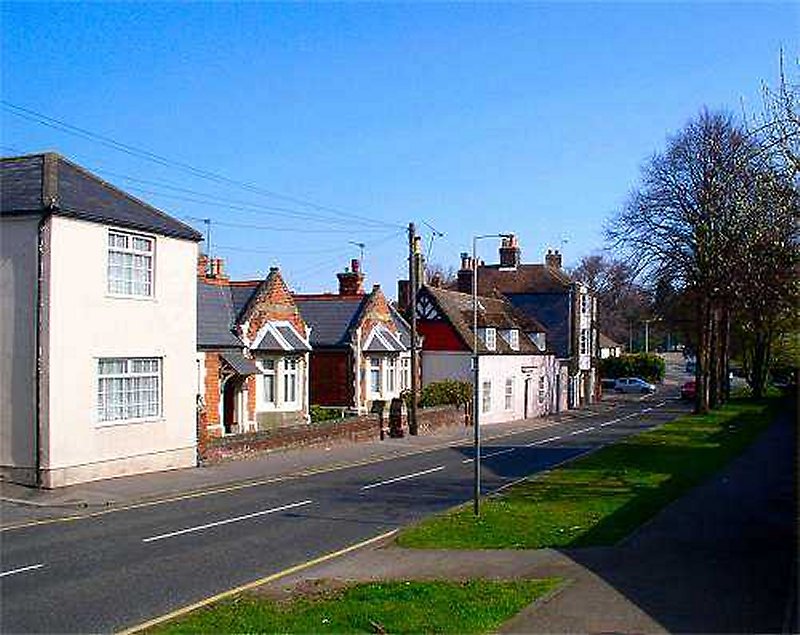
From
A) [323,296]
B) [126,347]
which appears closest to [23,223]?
[126,347]

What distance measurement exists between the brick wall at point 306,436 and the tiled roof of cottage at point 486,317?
7.60 m

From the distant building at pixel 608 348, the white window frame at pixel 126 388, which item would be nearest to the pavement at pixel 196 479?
A: the white window frame at pixel 126 388

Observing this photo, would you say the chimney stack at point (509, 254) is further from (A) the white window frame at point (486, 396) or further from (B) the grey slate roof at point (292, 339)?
(B) the grey slate roof at point (292, 339)

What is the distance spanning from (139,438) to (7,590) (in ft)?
41.8

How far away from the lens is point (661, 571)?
12281 millimetres

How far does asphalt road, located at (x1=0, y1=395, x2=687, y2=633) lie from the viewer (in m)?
11.4

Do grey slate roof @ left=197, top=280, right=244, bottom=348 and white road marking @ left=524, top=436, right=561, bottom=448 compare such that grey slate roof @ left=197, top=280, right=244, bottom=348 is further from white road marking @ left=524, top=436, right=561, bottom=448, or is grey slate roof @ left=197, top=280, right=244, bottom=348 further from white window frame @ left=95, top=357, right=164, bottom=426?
white road marking @ left=524, top=436, right=561, bottom=448

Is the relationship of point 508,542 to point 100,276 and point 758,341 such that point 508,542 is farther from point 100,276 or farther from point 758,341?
point 758,341

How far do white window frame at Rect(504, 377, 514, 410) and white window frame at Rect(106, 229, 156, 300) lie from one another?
31.6m

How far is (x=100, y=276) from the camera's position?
76.2 ft

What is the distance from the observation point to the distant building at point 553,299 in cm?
6662

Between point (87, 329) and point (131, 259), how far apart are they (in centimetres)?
252

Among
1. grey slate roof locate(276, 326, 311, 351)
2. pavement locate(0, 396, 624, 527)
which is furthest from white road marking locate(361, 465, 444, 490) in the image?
grey slate roof locate(276, 326, 311, 351)

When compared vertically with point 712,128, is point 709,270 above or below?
below
